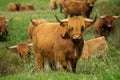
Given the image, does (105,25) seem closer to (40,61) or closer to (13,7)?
(40,61)

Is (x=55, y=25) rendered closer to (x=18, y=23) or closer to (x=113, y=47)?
(x=113, y=47)

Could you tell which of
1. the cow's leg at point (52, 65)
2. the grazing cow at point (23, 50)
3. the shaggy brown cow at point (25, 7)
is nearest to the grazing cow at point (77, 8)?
the grazing cow at point (23, 50)

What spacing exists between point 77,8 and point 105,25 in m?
6.24

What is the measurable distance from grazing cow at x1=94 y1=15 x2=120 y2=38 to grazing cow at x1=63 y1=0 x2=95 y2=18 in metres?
4.76

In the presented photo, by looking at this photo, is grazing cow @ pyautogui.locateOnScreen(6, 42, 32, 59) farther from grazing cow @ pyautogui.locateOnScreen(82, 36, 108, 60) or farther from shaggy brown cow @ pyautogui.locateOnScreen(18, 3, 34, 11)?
shaggy brown cow @ pyautogui.locateOnScreen(18, 3, 34, 11)

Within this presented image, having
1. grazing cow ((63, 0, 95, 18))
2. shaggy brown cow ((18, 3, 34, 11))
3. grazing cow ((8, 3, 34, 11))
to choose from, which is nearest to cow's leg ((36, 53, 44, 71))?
grazing cow ((63, 0, 95, 18))

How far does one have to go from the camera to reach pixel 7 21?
1157 inches

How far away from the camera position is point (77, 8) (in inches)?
1087

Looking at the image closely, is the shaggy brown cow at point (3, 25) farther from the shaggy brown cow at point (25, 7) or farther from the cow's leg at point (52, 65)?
the cow's leg at point (52, 65)

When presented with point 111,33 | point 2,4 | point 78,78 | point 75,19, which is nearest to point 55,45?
point 75,19

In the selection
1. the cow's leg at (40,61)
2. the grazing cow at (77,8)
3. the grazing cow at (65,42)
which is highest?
the grazing cow at (65,42)

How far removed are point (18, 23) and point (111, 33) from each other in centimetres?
985

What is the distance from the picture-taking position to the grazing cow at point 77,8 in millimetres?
26703

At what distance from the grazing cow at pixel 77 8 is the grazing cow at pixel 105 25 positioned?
4757 mm
